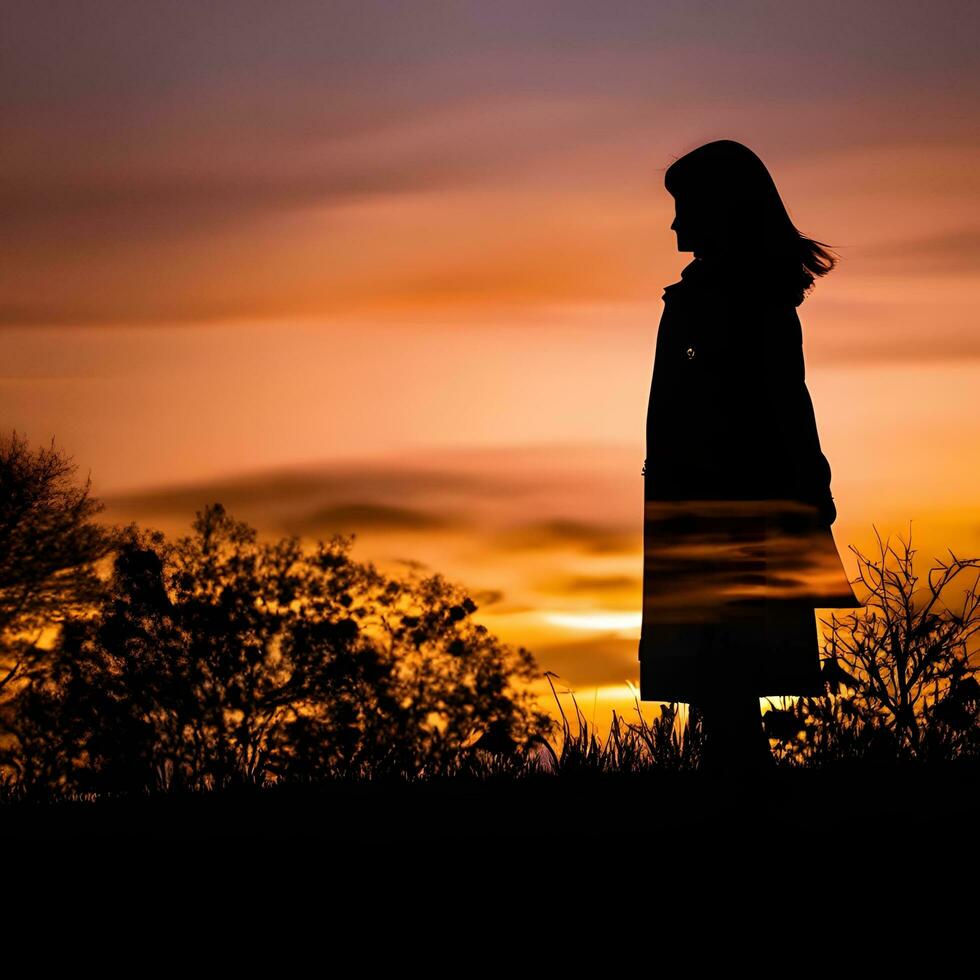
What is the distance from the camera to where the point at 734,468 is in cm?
667

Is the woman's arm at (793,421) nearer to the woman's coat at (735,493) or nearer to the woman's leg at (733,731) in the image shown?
the woman's coat at (735,493)

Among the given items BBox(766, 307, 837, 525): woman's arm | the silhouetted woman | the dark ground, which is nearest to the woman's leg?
the silhouetted woman

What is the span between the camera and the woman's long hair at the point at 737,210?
671 centimetres

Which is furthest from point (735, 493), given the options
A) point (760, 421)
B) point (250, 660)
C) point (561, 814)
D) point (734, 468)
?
point (250, 660)

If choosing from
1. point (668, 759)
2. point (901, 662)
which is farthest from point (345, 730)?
point (901, 662)

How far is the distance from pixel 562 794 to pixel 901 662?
2623mm

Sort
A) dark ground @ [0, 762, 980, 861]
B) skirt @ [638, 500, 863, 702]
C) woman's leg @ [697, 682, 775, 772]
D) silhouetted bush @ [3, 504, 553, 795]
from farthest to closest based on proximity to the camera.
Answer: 1. silhouetted bush @ [3, 504, 553, 795]
2. skirt @ [638, 500, 863, 702]
3. woman's leg @ [697, 682, 775, 772]
4. dark ground @ [0, 762, 980, 861]

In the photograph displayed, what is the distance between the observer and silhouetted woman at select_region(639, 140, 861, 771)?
6652 millimetres

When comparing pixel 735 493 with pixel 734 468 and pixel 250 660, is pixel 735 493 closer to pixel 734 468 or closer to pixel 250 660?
pixel 734 468

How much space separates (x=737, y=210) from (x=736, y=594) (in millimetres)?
1906

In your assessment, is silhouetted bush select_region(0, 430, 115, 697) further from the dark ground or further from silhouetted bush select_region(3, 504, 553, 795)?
the dark ground

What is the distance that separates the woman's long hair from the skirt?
119 centimetres

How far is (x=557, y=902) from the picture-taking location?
4.44 metres

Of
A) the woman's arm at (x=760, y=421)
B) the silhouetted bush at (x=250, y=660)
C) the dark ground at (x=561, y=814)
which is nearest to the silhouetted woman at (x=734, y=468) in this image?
the woman's arm at (x=760, y=421)
